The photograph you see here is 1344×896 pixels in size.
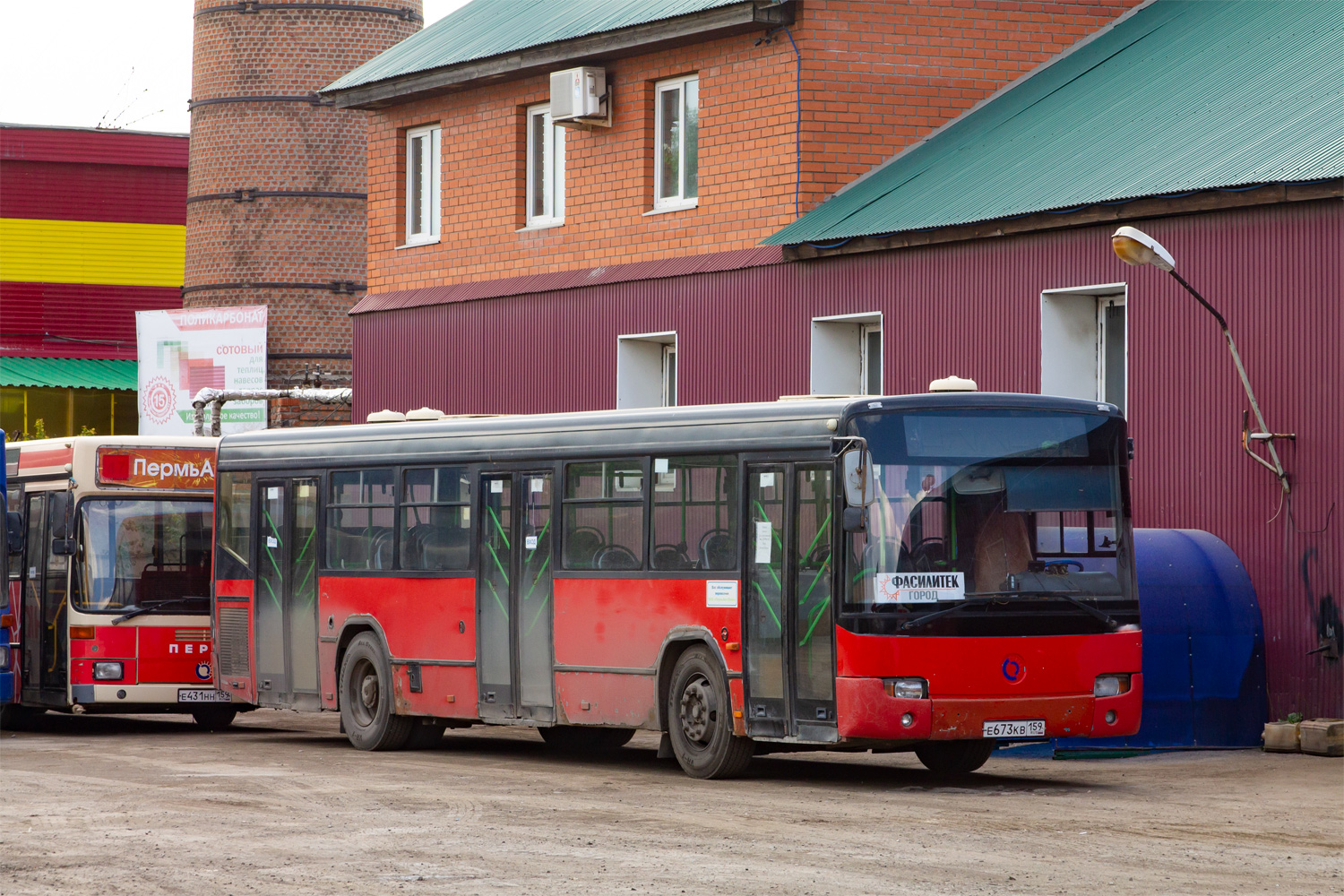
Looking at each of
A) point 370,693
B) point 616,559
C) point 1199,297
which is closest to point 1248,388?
point 1199,297

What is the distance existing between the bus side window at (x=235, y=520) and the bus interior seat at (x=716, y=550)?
5.91m

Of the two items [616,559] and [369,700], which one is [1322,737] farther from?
[369,700]

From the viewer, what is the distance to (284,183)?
45062 millimetres

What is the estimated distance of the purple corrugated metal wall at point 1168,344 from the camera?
17.6 meters

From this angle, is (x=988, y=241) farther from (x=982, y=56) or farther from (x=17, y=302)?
(x=17, y=302)

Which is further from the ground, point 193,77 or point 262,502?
point 193,77

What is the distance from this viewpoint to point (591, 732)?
18.2 m

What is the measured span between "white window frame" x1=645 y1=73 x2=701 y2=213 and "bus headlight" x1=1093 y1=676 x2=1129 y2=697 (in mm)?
11398

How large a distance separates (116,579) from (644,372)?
748cm

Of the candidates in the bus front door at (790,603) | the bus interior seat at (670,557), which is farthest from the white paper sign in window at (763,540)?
the bus interior seat at (670,557)

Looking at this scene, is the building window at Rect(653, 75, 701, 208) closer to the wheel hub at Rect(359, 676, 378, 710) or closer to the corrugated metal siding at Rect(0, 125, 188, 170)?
the wheel hub at Rect(359, 676, 378, 710)

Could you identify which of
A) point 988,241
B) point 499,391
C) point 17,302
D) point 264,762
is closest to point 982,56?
point 988,241

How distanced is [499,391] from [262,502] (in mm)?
8167

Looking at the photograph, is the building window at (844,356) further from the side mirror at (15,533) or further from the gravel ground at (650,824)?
the side mirror at (15,533)
